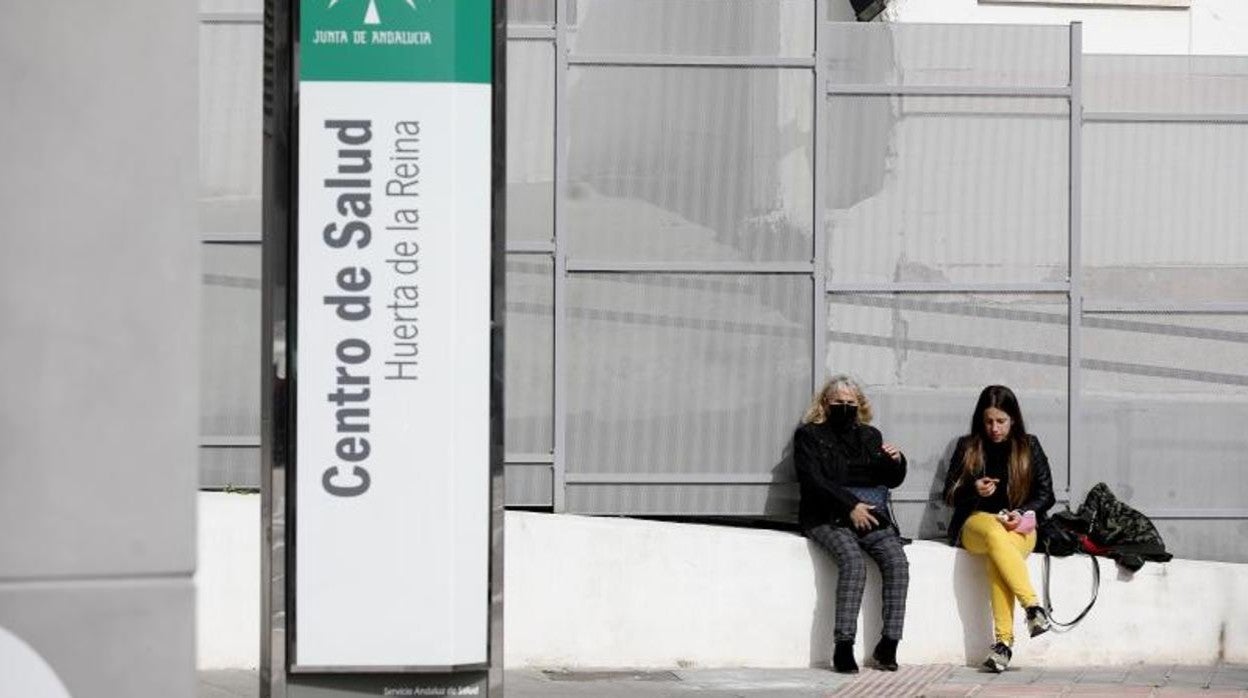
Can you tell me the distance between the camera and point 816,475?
11188 mm

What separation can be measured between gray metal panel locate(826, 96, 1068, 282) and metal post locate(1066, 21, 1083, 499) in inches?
1.9

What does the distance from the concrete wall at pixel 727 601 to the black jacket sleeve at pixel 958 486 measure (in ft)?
0.84

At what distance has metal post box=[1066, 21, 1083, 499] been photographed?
1169cm

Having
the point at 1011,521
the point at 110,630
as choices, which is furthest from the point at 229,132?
the point at 110,630

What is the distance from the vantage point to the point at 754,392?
1147 cm

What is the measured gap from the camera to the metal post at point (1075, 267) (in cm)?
1169

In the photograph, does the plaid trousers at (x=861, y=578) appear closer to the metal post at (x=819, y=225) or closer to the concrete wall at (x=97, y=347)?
the metal post at (x=819, y=225)

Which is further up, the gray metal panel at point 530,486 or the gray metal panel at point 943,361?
the gray metal panel at point 943,361

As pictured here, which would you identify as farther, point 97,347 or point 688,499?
point 688,499

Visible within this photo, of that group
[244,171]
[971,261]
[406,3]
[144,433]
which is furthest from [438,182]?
[971,261]

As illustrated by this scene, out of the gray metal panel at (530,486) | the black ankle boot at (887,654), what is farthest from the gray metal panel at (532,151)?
the black ankle boot at (887,654)

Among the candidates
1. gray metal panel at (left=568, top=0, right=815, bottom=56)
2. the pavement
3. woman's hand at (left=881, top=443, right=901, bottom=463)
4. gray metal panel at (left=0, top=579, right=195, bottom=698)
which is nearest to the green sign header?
gray metal panel at (left=0, top=579, right=195, bottom=698)

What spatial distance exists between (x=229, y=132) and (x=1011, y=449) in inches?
167

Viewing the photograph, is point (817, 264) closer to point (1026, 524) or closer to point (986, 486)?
point (986, 486)
